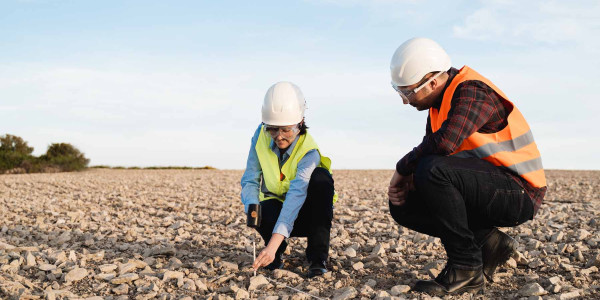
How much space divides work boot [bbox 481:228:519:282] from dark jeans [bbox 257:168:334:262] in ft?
3.54

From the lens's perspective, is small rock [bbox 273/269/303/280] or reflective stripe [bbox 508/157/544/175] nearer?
reflective stripe [bbox 508/157/544/175]

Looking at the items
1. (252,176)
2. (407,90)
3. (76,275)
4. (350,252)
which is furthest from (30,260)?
(407,90)

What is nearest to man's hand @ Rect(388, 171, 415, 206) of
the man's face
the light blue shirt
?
the man's face

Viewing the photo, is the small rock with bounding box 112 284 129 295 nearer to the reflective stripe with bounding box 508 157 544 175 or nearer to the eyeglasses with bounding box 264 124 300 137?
the eyeglasses with bounding box 264 124 300 137

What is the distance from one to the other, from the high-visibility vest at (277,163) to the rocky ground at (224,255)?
62cm

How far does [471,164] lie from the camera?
3309 millimetres

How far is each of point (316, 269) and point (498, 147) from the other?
1485 mm

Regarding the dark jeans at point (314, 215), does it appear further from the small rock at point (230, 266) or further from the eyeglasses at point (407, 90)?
the eyeglasses at point (407, 90)

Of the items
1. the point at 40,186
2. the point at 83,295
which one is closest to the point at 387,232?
the point at 83,295

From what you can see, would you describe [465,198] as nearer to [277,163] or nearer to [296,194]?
[296,194]

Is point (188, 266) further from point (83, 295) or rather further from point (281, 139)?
point (281, 139)

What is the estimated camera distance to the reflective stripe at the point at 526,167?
3.36 metres

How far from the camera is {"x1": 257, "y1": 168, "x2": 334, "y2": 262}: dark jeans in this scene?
12.4 ft

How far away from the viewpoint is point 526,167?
11.1 ft
